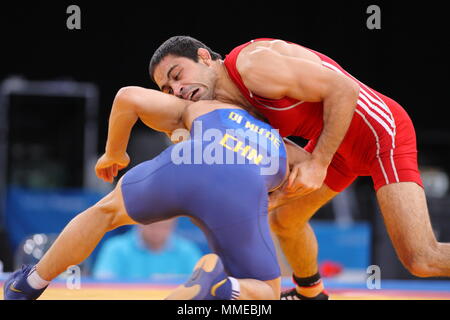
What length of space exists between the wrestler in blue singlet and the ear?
533 millimetres

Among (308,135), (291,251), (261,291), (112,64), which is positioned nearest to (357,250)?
(291,251)

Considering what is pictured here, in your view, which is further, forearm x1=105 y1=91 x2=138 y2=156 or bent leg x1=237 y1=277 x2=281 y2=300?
forearm x1=105 y1=91 x2=138 y2=156

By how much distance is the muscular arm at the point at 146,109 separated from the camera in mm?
2363

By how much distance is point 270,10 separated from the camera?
249 inches

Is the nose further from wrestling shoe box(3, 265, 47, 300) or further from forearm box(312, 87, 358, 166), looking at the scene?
wrestling shoe box(3, 265, 47, 300)

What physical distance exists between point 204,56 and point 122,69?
4778mm

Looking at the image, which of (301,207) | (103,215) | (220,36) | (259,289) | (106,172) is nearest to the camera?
(259,289)

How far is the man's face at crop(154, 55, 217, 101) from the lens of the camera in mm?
2574

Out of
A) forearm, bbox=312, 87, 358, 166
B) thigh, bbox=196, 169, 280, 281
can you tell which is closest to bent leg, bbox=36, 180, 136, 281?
thigh, bbox=196, 169, 280, 281

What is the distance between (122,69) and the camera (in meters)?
7.29

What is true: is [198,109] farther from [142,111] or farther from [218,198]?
[218,198]

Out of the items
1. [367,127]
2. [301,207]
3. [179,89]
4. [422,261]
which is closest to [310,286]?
[301,207]
